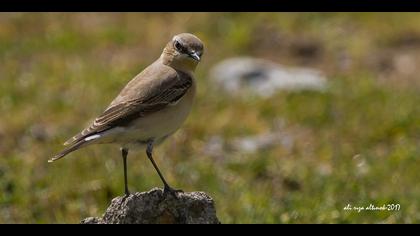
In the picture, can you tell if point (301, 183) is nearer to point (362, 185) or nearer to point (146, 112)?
point (362, 185)

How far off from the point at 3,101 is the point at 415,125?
5.88 m

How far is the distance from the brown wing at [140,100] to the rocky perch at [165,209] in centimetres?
82

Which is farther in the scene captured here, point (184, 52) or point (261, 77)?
point (261, 77)

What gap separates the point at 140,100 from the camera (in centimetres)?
715

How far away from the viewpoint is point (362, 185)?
1046 cm

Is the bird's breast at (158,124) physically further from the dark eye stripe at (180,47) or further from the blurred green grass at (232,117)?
the blurred green grass at (232,117)

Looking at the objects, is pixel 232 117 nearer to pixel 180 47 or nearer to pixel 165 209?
pixel 180 47

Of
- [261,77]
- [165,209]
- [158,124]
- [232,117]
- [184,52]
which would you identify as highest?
[261,77]

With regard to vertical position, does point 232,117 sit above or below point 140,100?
above

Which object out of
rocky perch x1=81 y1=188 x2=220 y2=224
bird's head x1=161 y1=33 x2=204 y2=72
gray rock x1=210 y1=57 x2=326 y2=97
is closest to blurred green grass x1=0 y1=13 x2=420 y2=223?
gray rock x1=210 y1=57 x2=326 y2=97

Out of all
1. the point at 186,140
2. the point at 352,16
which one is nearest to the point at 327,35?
the point at 352,16

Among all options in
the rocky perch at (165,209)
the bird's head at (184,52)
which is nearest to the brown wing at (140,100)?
the bird's head at (184,52)

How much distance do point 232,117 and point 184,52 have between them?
5455 millimetres

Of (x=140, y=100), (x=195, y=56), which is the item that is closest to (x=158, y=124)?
(x=140, y=100)
